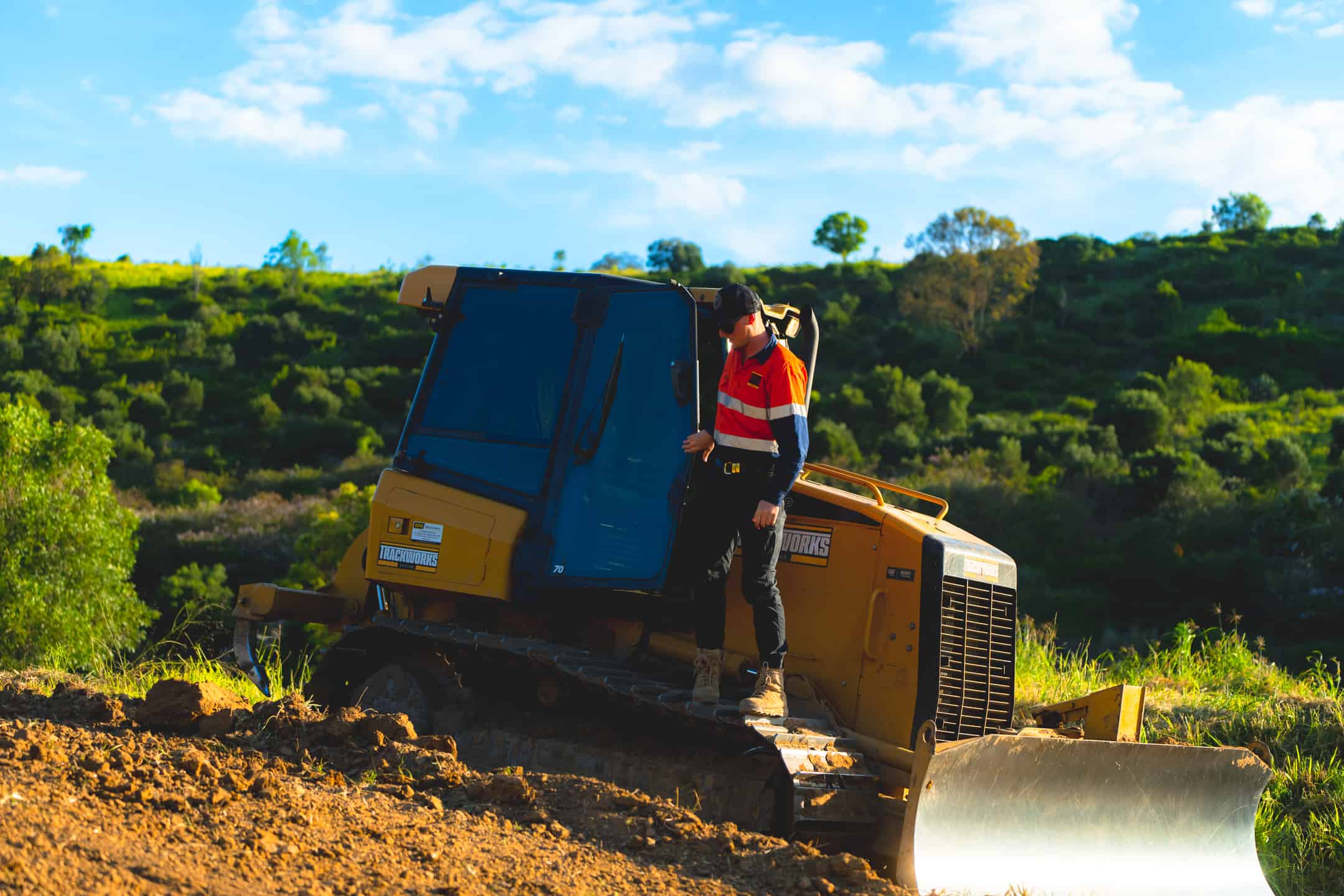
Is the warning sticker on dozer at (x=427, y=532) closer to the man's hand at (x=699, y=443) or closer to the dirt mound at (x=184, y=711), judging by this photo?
the dirt mound at (x=184, y=711)

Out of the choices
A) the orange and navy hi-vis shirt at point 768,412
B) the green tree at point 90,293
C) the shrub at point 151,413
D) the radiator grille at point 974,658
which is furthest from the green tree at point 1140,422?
the green tree at point 90,293

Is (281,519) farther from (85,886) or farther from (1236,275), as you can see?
(1236,275)

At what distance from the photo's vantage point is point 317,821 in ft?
15.1

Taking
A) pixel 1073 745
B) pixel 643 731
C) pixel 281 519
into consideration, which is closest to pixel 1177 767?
pixel 1073 745

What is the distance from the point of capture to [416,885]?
13.5ft

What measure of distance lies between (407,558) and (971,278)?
5034 centimetres

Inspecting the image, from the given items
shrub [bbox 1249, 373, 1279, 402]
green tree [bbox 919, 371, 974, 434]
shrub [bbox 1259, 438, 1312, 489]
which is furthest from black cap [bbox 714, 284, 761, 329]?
shrub [bbox 1249, 373, 1279, 402]

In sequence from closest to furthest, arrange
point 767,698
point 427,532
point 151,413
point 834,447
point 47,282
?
point 767,698 < point 427,532 < point 834,447 < point 151,413 < point 47,282

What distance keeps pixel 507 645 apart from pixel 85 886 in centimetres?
251

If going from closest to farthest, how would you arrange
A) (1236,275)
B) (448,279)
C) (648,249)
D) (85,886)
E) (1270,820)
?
(85,886) → (448,279) → (1270,820) → (1236,275) → (648,249)

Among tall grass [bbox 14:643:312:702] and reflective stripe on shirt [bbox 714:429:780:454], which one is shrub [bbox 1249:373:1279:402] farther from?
reflective stripe on shirt [bbox 714:429:780:454]

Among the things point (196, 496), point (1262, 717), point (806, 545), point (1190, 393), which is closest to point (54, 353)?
point (196, 496)

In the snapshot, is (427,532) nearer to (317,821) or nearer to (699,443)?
(699,443)

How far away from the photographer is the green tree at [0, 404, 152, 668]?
2847 cm
